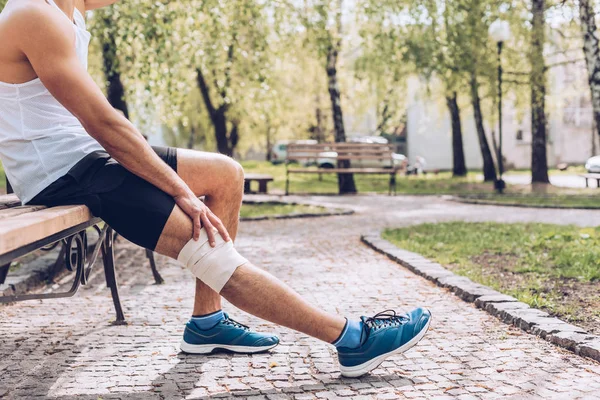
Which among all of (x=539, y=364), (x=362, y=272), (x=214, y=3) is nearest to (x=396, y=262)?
(x=362, y=272)

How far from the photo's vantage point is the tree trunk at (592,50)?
17.3 meters

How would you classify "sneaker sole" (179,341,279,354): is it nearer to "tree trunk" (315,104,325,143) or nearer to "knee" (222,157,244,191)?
"knee" (222,157,244,191)

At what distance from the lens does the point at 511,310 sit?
16.1 feet

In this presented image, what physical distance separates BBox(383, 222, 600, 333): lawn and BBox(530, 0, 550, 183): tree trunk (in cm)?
981

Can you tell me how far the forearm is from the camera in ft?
10.9

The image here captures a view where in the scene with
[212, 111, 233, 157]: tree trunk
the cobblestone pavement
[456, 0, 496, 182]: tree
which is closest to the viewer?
the cobblestone pavement

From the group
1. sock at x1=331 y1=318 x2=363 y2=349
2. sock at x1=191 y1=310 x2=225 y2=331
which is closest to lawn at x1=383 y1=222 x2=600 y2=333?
sock at x1=331 y1=318 x2=363 y2=349

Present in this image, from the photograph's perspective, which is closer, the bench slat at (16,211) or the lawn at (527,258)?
the bench slat at (16,211)

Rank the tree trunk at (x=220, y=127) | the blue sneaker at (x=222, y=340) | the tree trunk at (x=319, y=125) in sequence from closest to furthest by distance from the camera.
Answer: the blue sneaker at (x=222, y=340) < the tree trunk at (x=220, y=127) < the tree trunk at (x=319, y=125)

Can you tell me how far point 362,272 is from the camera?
7031 millimetres

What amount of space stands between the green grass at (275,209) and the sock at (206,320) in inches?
343

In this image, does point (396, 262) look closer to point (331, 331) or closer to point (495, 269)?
point (495, 269)

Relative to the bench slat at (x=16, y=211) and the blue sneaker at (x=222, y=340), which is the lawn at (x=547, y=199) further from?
the bench slat at (x=16, y=211)

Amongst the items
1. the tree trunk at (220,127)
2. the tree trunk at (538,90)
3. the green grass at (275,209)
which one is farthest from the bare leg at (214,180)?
the tree trunk at (220,127)
